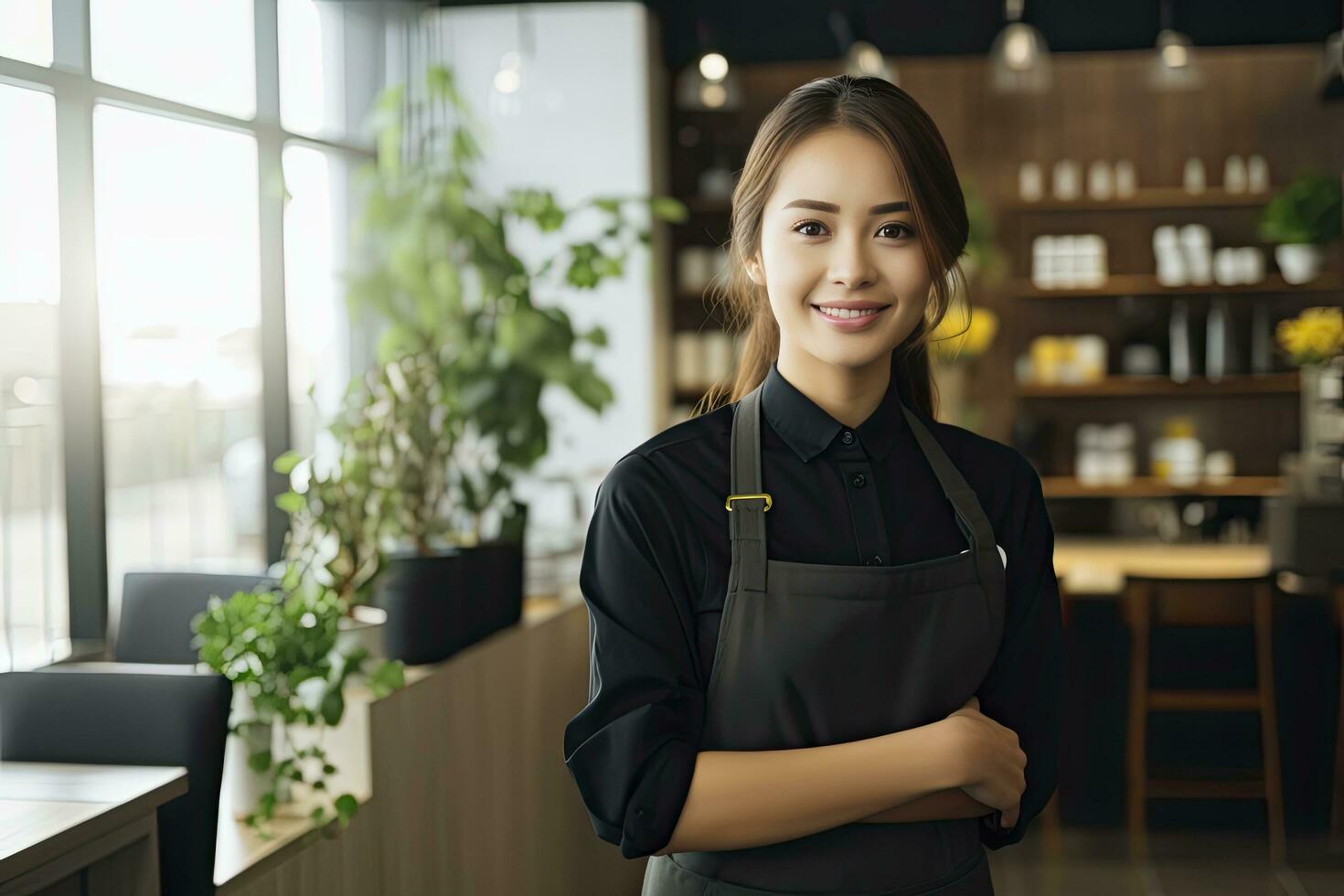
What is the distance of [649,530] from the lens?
52.6 inches

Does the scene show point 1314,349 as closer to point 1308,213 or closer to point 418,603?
point 1308,213

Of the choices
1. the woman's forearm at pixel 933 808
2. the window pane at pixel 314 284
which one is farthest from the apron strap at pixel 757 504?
the window pane at pixel 314 284

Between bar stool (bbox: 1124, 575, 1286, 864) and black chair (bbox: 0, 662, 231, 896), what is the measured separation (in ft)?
11.2

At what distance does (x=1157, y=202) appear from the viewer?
265 inches

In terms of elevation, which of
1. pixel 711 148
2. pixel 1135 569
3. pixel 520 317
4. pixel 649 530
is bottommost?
pixel 1135 569

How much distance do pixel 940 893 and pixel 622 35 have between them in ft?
16.5

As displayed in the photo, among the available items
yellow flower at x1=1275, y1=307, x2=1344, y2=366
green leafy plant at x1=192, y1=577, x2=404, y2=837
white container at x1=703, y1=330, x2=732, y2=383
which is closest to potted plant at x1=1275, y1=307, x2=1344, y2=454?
yellow flower at x1=1275, y1=307, x2=1344, y2=366

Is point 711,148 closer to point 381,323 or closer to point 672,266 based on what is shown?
point 672,266

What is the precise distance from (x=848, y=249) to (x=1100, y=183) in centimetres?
590

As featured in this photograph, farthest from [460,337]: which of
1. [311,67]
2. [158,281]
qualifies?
[311,67]

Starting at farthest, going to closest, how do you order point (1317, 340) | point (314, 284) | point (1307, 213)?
point (1307, 213) < point (1317, 340) < point (314, 284)

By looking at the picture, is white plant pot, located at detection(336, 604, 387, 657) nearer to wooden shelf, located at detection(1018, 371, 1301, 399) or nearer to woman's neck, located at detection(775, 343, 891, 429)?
woman's neck, located at detection(775, 343, 891, 429)

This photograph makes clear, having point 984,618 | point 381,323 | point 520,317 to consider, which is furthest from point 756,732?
point 381,323

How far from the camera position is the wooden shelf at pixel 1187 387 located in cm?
657
